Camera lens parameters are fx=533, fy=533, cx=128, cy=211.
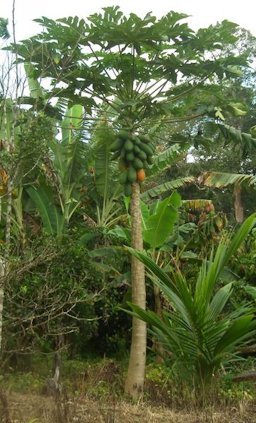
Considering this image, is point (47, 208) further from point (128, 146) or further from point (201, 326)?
point (201, 326)

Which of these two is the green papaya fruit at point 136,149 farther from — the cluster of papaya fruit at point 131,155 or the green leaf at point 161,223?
the green leaf at point 161,223

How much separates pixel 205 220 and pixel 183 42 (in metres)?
4.13

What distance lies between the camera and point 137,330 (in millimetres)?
7219

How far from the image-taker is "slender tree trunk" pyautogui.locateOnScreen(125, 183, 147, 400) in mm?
6906

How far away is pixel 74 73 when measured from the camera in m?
7.36

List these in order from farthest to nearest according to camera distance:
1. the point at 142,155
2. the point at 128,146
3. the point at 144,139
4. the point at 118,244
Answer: the point at 118,244, the point at 144,139, the point at 142,155, the point at 128,146

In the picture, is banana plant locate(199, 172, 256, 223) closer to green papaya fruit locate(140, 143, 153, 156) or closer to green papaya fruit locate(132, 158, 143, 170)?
green papaya fruit locate(140, 143, 153, 156)

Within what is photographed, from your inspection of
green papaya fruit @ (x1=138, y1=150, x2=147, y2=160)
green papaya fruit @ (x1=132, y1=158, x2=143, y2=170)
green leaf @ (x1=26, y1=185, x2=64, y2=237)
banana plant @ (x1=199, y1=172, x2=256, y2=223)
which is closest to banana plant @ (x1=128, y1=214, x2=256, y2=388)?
green papaya fruit @ (x1=132, y1=158, x2=143, y2=170)

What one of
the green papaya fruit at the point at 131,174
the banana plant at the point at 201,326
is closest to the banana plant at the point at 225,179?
the green papaya fruit at the point at 131,174

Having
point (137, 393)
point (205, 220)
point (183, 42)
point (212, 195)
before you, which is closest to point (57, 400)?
point (137, 393)

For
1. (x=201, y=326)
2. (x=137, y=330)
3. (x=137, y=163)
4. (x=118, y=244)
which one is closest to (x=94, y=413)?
(x=201, y=326)

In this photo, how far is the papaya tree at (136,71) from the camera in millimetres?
6895

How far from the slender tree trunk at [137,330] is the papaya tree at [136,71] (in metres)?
0.01

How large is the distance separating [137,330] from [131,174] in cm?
218
